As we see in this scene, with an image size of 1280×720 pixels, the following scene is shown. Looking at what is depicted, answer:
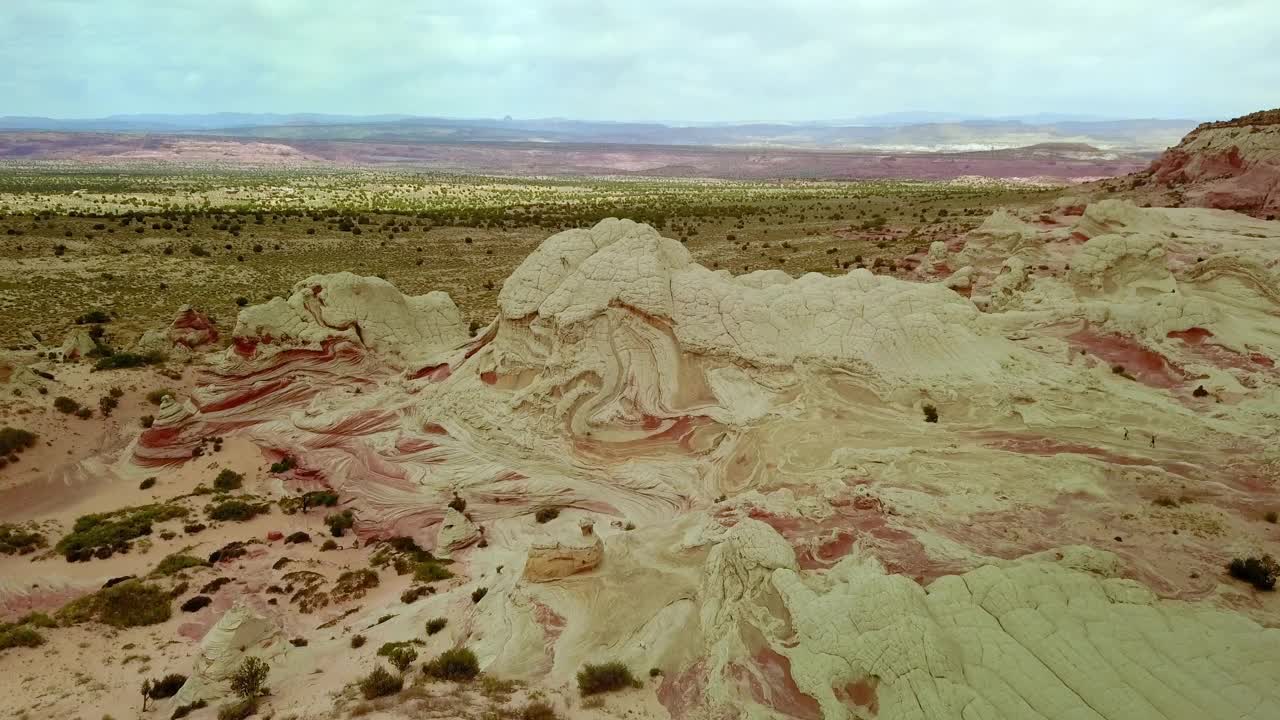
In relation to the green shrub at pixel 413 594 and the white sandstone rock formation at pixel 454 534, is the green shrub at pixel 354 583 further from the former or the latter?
the white sandstone rock formation at pixel 454 534

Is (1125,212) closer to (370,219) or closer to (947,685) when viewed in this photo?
(947,685)

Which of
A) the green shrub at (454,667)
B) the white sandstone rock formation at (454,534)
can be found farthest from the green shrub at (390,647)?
the white sandstone rock formation at (454,534)

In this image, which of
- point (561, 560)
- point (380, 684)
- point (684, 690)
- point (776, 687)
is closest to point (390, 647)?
point (380, 684)

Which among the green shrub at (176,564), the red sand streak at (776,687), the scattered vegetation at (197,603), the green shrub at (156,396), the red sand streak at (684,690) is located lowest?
the scattered vegetation at (197,603)

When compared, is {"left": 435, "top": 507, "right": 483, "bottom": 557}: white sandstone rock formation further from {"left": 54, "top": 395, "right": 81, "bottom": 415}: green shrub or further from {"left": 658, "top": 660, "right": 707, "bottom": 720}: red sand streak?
{"left": 54, "top": 395, "right": 81, "bottom": 415}: green shrub

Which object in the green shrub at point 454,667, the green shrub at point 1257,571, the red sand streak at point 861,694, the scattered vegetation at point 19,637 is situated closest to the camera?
the red sand streak at point 861,694

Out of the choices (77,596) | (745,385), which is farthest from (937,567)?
(77,596)

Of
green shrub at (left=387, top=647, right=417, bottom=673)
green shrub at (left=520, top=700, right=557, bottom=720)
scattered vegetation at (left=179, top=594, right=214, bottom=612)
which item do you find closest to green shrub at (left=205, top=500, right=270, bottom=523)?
scattered vegetation at (left=179, top=594, right=214, bottom=612)
